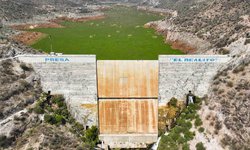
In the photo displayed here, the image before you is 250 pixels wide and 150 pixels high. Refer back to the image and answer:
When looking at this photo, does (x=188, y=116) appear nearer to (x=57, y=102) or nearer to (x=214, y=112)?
(x=214, y=112)

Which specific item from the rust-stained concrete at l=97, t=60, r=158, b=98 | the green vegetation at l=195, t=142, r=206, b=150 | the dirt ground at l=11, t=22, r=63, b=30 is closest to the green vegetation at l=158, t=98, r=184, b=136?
the rust-stained concrete at l=97, t=60, r=158, b=98

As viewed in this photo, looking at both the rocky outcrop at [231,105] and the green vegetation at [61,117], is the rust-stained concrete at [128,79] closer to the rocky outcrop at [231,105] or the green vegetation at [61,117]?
the green vegetation at [61,117]

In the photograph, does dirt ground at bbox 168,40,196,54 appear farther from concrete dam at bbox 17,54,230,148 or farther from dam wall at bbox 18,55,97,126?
dam wall at bbox 18,55,97,126

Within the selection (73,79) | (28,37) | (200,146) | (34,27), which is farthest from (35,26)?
(200,146)

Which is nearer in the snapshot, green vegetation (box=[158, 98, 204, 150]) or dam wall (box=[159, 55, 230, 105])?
green vegetation (box=[158, 98, 204, 150])

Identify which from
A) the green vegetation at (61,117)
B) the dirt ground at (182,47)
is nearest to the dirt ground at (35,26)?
the dirt ground at (182,47)

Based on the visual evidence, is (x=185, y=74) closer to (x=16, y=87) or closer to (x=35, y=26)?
(x=16, y=87)
